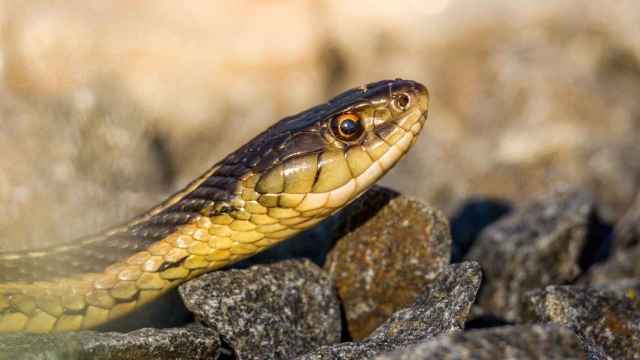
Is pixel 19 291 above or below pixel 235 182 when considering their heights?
below

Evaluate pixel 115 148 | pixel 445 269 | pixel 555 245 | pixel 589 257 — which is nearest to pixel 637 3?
pixel 589 257

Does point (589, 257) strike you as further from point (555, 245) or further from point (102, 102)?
point (102, 102)

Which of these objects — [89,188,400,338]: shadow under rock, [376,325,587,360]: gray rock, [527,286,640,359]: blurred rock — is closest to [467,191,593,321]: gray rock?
[527,286,640,359]: blurred rock

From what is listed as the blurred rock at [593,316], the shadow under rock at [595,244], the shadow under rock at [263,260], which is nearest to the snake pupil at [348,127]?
the shadow under rock at [263,260]

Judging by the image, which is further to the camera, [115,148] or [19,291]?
[115,148]

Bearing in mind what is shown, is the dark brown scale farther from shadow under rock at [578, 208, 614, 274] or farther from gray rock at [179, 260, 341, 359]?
shadow under rock at [578, 208, 614, 274]

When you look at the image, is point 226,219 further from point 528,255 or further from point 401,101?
point 528,255

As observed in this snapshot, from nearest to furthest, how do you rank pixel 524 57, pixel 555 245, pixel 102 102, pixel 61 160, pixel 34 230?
1. pixel 555 245
2. pixel 34 230
3. pixel 61 160
4. pixel 102 102
5. pixel 524 57

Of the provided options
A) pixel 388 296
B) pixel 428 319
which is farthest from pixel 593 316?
pixel 388 296
